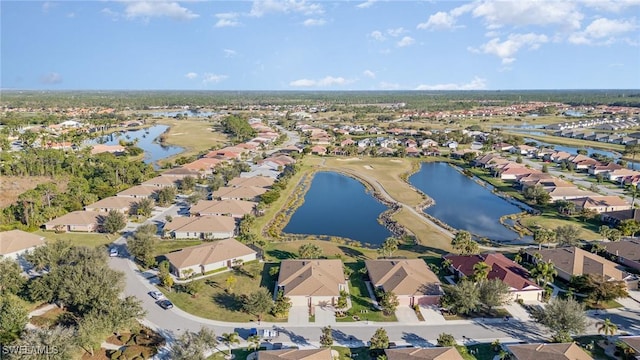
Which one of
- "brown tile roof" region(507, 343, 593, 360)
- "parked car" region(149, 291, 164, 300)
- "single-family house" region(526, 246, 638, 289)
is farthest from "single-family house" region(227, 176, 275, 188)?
"brown tile roof" region(507, 343, 593, 360)

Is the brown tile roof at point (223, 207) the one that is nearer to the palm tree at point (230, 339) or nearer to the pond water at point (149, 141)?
the palm tree at point (230, 339)

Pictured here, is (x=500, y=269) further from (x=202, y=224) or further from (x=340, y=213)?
(x=202, y=224)

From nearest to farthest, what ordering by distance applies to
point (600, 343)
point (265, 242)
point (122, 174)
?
point (600, 343), point (265, 242), point (122, 174)

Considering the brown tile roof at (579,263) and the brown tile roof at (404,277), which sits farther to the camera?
the brown tile roof at (579,263)

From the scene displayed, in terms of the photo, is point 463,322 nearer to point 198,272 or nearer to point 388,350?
point 388,350

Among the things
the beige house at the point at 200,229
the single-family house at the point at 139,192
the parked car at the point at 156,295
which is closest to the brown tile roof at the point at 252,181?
the single-family house at the point at 139,192

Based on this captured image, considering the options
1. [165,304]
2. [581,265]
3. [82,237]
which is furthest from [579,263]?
[82,237]

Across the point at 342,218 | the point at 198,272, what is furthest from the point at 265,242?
the point at 342,218
